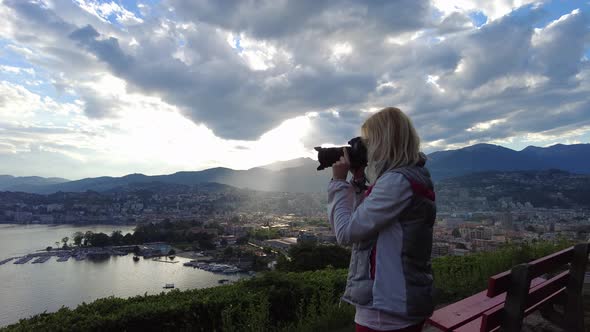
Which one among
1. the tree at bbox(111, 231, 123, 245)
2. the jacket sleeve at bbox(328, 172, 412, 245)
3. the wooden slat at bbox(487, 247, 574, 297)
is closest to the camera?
the jacket sleeve at bbox(328, 172, 412, 245)

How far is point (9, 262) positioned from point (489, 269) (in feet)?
80.5

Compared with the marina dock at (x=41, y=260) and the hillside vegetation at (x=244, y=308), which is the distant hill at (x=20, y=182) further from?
the hillside vegetation at (x=244, y=308)

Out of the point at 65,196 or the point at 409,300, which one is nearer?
the point at 409,300

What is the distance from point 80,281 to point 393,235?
58.9 ft

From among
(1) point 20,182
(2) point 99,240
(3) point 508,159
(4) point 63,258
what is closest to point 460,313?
(4) point 63,258

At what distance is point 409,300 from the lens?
4.67ft

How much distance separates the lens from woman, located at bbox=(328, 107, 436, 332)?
1.42 meters

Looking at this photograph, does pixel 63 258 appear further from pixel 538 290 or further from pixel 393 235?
pixel 393 235

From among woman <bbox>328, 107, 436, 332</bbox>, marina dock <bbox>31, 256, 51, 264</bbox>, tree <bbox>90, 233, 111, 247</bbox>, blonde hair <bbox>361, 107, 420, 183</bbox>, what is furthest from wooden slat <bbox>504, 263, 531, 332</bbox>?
tree <bbox>90, 233, 111, 247</bbox>

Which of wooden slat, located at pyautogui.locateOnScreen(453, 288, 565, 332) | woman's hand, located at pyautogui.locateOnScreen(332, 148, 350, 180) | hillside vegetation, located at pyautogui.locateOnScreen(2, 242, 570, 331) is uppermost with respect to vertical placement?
woman's hand, located at pyautogui.locateOnScreen(332, 148, 350, 180)

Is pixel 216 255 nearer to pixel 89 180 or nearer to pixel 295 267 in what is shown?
pixel 295 267

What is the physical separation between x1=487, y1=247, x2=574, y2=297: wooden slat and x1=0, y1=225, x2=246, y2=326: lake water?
9943 mm

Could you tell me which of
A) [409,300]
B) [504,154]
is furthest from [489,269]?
[504,154]

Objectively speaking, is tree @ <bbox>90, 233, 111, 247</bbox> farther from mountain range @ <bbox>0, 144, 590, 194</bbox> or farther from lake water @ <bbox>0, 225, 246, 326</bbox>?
mountain range @ <bbox>0, 144, 590, 194</bbox>
